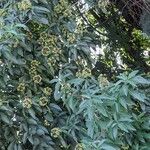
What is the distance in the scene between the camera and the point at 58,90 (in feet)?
6.92

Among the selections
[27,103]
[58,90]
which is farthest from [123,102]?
[27,103]

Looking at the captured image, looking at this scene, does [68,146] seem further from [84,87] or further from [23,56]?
[23,56]

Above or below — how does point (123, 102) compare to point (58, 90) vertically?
below

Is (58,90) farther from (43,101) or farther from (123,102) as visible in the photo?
(123,102)

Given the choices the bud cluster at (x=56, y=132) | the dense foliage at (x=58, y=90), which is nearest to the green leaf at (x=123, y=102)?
the dense foliage at (x=58, y=90)

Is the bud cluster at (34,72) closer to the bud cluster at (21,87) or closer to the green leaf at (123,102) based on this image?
the bud cluster at (21,87)

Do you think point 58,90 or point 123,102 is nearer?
point 123,102

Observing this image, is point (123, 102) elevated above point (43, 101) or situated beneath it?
situated beneath

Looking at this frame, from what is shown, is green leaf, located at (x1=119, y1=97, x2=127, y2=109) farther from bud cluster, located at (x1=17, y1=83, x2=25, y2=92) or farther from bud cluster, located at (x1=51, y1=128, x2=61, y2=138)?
bud cluster, located at (x1=17, y1=83, x2=25, y2=92)

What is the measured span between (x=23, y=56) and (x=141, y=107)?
70 cm

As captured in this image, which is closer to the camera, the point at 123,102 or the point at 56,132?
the point at 123,102

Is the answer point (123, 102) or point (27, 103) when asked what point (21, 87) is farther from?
point (123, 102)

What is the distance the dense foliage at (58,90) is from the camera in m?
1.97

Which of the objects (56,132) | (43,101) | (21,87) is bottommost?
(56,132)
